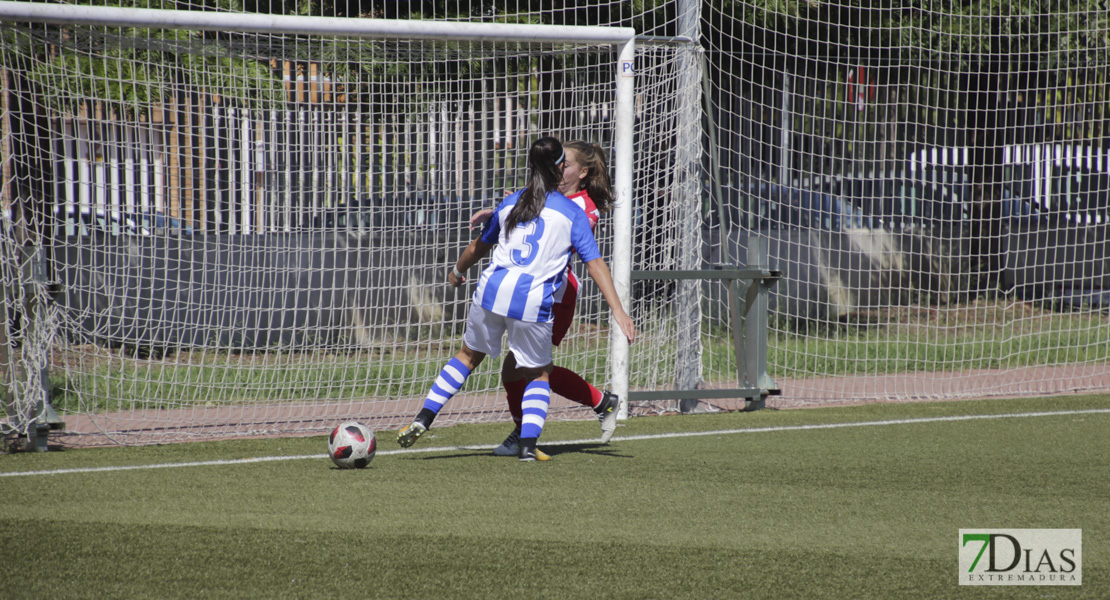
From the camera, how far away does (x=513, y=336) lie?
5402mm

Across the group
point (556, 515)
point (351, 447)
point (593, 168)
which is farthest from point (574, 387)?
point (556, 515)

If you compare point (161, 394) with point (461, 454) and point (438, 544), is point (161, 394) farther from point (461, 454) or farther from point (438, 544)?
point (438, 544)

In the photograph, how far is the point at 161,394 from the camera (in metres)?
7.29

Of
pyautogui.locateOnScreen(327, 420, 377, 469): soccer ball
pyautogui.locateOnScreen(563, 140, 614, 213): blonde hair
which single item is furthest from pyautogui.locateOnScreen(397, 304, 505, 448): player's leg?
pyautogui.locateOnScreen(563, 140, 614, 213): blonde hair

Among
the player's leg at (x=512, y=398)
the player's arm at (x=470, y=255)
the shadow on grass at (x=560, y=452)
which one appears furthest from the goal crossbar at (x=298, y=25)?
the shadow on grass at (x=560, y=452)

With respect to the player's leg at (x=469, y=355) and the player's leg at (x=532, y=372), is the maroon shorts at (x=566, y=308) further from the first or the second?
the player's leg at (x=469, y=355)

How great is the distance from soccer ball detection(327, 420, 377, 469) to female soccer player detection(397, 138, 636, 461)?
0.16 metres

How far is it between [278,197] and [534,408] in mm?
3301

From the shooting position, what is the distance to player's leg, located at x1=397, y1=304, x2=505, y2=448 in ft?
17.9

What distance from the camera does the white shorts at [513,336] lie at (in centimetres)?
538

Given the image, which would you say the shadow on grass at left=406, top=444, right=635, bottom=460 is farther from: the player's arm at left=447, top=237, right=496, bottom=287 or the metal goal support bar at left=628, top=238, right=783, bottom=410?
the metal goal support bar at left=628, top=238, right=783, bottom=410

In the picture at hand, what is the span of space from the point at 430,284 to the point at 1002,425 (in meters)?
4.08

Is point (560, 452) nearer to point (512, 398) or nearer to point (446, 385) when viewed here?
point (512, 398)

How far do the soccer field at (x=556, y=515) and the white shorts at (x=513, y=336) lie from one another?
0.57 m
